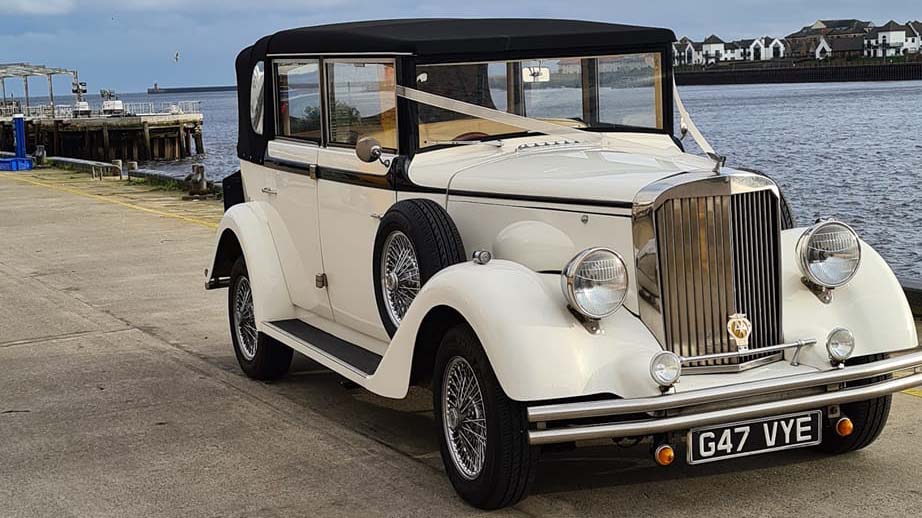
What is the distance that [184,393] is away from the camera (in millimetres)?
Answer: 7434

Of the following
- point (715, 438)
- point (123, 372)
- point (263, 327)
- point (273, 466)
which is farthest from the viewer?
point (123, 372)

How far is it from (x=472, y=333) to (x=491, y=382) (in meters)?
0.26

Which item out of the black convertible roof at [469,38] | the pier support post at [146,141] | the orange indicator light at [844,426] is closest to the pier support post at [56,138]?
the pier support post at [146,141]

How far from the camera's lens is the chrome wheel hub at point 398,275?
19.1 feet

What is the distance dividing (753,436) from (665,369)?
0.52m

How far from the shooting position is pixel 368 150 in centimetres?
613

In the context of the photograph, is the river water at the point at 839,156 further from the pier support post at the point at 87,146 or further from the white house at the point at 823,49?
the white house at the point at 823,49

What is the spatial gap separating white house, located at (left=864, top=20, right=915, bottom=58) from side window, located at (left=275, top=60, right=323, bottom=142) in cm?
14609

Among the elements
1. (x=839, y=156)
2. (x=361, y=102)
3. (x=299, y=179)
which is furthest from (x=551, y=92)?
(x=839, y=156)

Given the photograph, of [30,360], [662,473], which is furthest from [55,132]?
[662,473]

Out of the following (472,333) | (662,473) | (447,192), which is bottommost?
(662,473)

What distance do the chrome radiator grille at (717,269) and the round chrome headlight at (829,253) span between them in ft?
0.69

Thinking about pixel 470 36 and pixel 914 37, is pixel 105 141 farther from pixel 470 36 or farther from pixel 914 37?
pixel 914 37

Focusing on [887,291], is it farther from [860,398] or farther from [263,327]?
[263,327]
